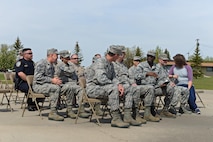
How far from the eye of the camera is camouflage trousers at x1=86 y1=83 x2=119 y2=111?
7.27m

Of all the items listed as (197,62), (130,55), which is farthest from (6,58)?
(197,62)

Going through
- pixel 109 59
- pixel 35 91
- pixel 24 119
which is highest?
pixel 109 59

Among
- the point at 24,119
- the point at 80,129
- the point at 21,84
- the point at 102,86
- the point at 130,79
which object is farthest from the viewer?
the point at 21,84

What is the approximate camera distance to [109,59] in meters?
7.66

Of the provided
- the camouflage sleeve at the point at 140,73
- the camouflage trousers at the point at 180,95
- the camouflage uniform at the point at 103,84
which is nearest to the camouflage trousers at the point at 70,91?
the camouflage uniform at the point at 103,84

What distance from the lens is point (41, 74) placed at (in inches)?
330

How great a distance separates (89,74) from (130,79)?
1544 mm

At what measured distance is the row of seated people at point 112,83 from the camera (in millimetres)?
7445

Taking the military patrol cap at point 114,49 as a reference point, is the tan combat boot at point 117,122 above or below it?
below

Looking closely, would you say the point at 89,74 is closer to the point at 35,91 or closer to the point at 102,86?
the point at 102,86

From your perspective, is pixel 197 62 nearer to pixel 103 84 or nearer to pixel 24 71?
pixel 24 71

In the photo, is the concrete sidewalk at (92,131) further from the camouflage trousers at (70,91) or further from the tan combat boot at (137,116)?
the camouflage trousers at (70,91)

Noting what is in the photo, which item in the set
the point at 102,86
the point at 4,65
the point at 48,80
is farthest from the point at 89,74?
the point at 4,65

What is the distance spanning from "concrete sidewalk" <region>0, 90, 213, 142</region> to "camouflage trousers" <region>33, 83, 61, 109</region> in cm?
44
